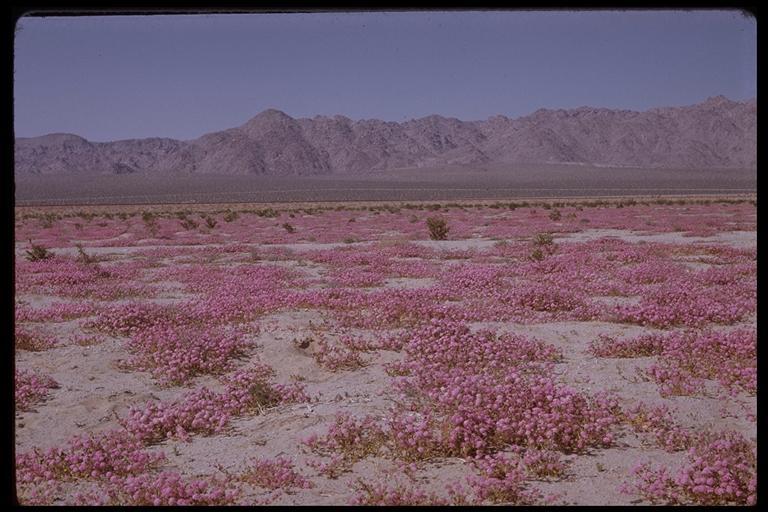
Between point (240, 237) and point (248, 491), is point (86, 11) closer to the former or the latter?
point (248, 491)

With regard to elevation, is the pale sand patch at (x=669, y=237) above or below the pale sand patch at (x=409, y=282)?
above

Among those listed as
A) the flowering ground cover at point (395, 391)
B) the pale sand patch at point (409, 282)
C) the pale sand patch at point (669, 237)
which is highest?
the pale sand patch at point (669, 237)

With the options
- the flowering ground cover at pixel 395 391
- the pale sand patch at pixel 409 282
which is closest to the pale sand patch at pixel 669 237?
the flowering ground cover at pixel 395 391

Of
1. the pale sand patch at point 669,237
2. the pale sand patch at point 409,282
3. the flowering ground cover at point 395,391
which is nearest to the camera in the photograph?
the flowering ground cover at point 395,391

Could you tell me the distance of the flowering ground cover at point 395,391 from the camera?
16.0ft

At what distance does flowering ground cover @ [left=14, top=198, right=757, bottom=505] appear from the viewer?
16.0ft

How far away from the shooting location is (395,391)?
6.96 metres

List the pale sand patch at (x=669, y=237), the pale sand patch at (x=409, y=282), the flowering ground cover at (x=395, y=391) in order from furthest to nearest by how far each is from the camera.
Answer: the pale sand patch at (x=669, y=237) < the pale sand patch at (x=409, y=282) < the flowering ground cover at (x=395, y=391)

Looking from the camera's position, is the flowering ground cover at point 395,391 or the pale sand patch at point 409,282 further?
the pale sand patch at point 409,282

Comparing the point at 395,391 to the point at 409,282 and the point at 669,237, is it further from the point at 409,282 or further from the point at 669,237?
the point at 669,237

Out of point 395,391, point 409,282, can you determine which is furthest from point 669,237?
point 395,391

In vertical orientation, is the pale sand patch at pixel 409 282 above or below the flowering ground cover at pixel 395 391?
above

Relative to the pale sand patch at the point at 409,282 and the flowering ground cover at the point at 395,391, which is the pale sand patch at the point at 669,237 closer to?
the flowering ground cover at the point at 395,391

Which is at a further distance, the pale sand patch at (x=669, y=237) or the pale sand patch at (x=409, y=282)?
the pale sand patch at (x=669, y=237)
